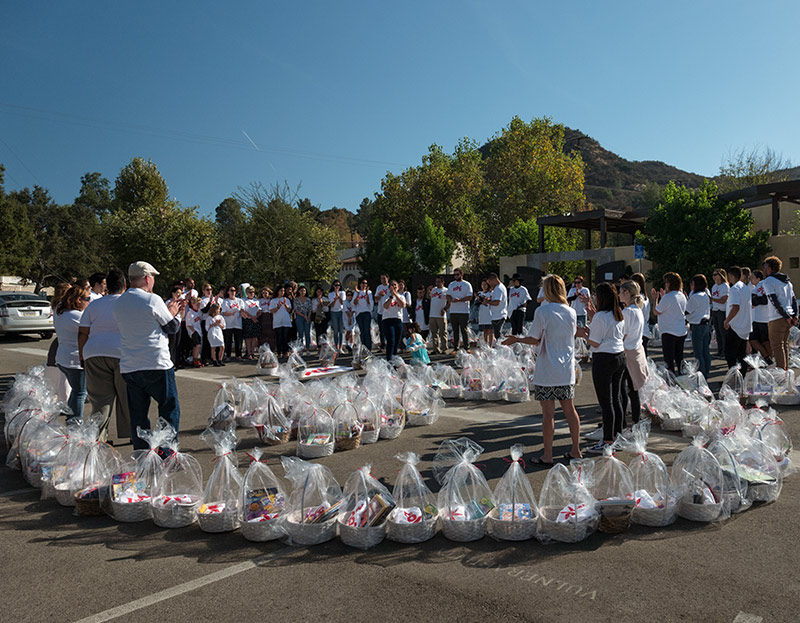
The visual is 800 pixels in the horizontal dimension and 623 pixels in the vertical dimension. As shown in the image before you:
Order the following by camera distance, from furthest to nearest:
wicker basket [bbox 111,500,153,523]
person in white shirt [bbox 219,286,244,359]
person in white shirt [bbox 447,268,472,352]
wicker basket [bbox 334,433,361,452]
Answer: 1. person in white shirt [bbox 219,286,244,359]
2. person in white shirt [bbox 447,268,472,352]
3. wicker basket [bbox 334,433,361,452]
4. wicker basket [bbox 111,500,153,523]

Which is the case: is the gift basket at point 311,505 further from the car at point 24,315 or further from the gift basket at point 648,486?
the car at point 24,315

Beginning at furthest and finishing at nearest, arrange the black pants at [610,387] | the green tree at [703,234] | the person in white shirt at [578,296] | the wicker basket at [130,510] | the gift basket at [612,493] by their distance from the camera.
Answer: the green tree at [703,234]
the person in white shirt at [578,296]
the black pants at [610,387]
the wicker basket at [130,510]
the gift basket at [612,493]

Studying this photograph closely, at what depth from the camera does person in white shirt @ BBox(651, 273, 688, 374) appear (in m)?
8.64

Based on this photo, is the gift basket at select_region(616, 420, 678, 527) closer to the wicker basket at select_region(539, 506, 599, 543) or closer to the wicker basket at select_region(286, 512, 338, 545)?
the wicker basket at select_region(539, 506, 599, 543)

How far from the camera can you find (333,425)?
6.24 m

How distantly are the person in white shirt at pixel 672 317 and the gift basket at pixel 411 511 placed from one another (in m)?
5.93

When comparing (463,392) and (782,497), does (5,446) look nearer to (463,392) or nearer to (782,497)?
(463,392)

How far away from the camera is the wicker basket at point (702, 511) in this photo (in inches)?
165

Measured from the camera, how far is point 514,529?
3961 mm

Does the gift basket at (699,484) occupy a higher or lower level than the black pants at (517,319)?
lower

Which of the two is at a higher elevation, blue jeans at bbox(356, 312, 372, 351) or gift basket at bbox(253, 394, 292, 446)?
blue jeans at bbox(356, 312, 372, 351)

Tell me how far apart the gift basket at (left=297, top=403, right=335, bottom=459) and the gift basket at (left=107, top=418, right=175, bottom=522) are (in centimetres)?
151

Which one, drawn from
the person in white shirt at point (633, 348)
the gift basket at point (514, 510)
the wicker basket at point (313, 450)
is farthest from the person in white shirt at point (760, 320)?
the wicker basket at point (313, 450)

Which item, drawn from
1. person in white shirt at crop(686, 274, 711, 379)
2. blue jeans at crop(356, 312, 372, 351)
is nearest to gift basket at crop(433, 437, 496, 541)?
person in white shirt at crop(686, 274, 711, 379)
